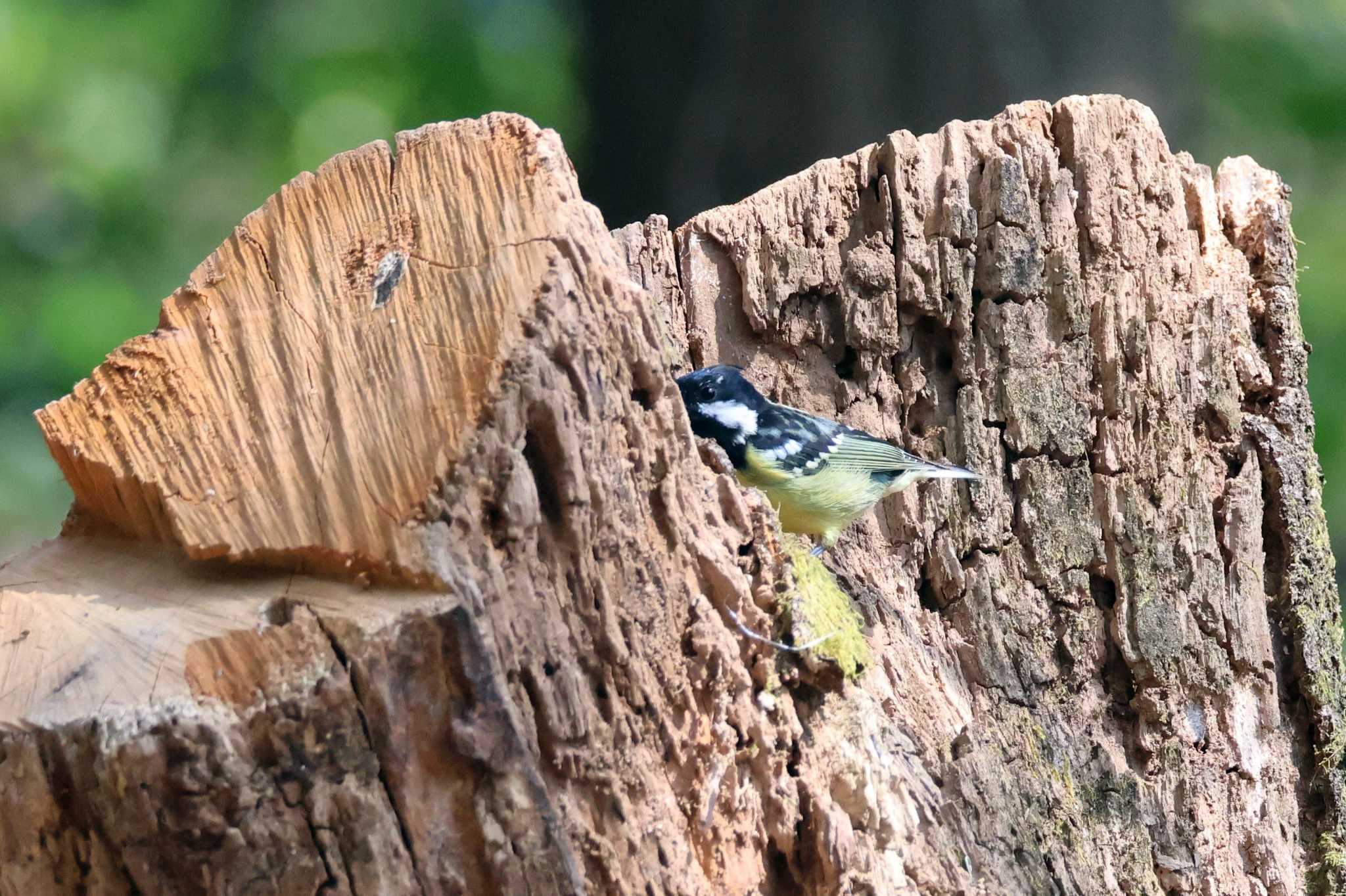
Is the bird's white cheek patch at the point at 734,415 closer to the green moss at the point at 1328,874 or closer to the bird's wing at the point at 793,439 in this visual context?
the bird's wing at the point at 793,439

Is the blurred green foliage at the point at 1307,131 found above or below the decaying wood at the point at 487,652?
above

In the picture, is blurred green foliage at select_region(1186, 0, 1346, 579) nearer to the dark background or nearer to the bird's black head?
the dark background

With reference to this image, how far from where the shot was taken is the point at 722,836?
1665 millimetres

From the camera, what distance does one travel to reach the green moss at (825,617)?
1852mm

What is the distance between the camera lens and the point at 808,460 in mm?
2900

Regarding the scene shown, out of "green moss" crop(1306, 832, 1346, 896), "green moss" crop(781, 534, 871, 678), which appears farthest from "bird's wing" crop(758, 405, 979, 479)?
"green moss" crop(1306, 832, 1346, 896)

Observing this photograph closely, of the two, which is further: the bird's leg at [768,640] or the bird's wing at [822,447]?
the bird's wing at [822,447]

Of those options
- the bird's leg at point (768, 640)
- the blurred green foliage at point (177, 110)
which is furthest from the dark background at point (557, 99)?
the bird's leg at point (768, 640)

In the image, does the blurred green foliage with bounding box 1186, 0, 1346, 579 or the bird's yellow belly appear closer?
the bird's yellow belly

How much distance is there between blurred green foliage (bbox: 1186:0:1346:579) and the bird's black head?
2.76 metres

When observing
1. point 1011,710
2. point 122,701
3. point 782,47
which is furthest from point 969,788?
point 782,47

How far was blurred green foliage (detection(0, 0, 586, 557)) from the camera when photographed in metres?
4.39

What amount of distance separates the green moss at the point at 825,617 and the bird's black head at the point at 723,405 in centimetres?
50

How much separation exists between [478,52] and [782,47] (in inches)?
53.6
